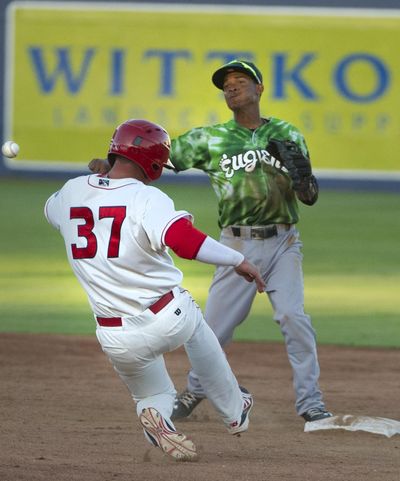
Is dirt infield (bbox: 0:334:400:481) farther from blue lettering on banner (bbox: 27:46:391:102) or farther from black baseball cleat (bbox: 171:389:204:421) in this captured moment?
blue lettering on banner (bbox: 27:46:391:102)

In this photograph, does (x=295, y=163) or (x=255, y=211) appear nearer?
(x=295, y=163)

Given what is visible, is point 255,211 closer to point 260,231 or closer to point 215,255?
point 260,231

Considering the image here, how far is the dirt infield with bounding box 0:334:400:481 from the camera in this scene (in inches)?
229

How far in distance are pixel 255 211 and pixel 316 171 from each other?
14968 mm

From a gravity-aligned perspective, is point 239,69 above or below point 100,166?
above

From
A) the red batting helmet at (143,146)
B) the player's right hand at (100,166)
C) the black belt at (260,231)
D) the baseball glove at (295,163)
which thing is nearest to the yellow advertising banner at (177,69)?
the black belt at (260,231)

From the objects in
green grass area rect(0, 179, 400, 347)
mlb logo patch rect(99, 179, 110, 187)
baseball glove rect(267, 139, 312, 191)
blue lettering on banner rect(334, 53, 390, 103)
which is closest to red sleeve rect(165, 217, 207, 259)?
mlb logo patch rect(99, 179, 110, 187)

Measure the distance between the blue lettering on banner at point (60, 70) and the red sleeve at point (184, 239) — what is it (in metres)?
17.5

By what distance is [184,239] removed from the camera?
5.37 m

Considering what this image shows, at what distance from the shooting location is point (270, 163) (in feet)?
22.7

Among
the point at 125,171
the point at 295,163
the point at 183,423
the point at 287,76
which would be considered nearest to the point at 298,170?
the point at 295,163

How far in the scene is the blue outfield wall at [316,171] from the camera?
21.8m

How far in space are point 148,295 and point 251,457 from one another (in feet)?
3.83

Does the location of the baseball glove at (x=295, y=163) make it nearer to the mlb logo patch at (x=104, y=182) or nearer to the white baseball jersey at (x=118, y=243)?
the white baseball jersey at (x=118, y=243)
